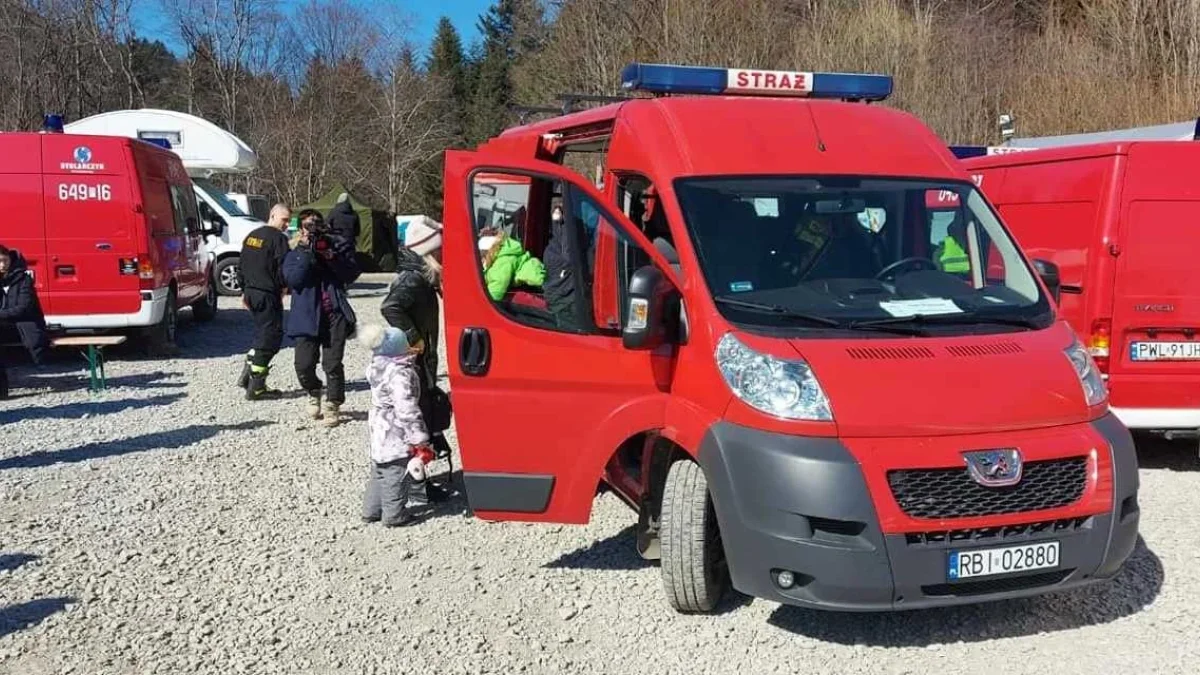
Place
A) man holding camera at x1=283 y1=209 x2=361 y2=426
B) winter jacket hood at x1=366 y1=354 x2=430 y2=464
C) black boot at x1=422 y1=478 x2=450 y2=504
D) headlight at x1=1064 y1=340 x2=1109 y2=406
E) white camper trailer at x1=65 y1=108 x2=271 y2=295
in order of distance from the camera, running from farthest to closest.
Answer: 1. white camper trailer at x1=65 y1=108 x2=271 y2=295
2. man holding camera at x1=283 y1=209 x2=361 y2=426
3. black boot at x1=422 y1=478 x2=450 y2=504
4. winter jacket hood at x1=366 y1=354 x2=430 y2=464
5. headlight at x1=1064 y1=340 x2=1109 y2=406

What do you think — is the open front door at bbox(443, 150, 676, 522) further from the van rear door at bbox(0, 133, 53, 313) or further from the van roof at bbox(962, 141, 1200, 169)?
the van rear door at bbox(0, 133, 53, 313)

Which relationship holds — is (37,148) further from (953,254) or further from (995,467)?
(995,467)

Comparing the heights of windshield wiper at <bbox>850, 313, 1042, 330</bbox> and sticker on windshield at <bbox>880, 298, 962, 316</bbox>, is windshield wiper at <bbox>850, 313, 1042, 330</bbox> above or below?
below

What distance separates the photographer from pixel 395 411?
5.95 meters

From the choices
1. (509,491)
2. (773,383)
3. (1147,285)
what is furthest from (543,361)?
(1147,285)

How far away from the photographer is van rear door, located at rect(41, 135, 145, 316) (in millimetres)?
11281

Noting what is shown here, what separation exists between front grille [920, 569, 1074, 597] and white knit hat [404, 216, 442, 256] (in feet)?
11.9

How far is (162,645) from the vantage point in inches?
174

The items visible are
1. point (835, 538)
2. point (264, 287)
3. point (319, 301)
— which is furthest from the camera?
point (264, 287)

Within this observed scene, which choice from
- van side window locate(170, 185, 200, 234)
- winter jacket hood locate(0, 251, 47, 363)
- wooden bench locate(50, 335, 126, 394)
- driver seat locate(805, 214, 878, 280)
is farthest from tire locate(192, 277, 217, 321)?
driver seat locate(805, 214, 878, 280)

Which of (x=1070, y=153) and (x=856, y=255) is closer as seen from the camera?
(x=856, y=255)

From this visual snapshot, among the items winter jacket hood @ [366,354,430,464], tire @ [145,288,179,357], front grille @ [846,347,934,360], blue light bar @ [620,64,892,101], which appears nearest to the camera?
front grille @ [846,347,934,360]

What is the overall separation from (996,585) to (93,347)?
924 cm

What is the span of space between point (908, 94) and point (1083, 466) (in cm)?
1784
